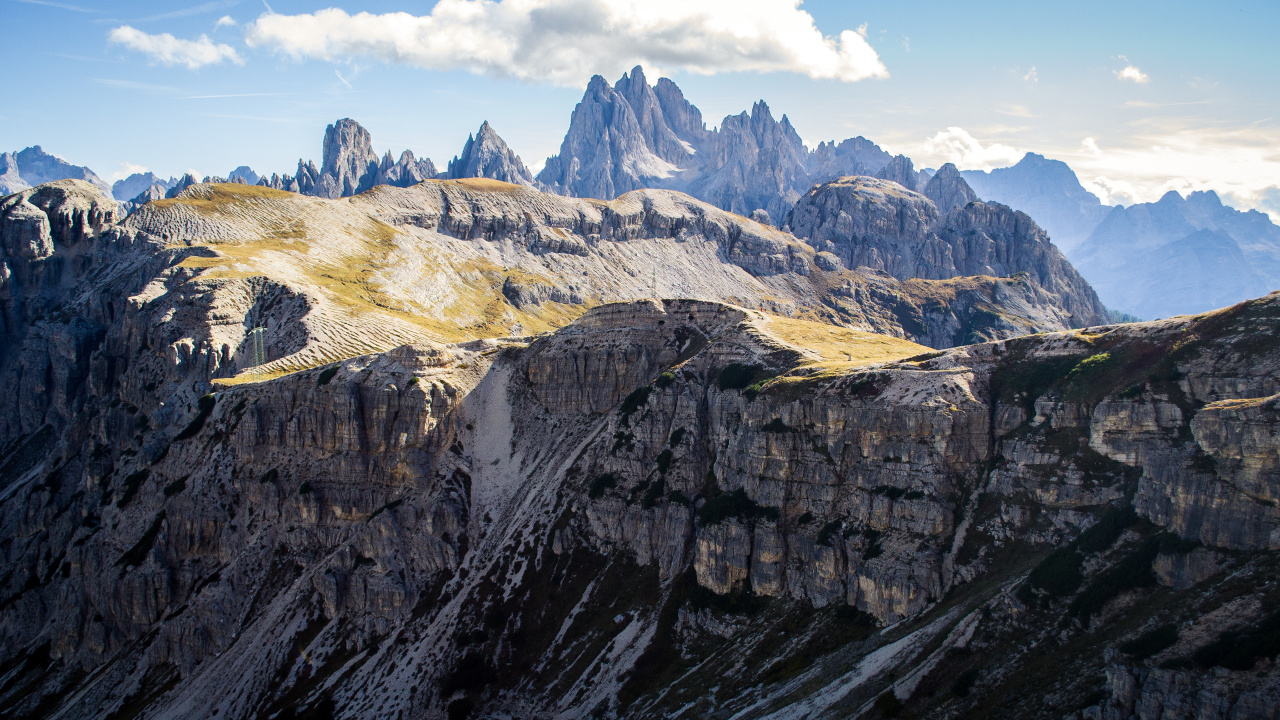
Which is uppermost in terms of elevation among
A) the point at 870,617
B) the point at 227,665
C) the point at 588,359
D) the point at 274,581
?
the point at 588,359

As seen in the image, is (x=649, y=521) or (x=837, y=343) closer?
(x=649, y=521)

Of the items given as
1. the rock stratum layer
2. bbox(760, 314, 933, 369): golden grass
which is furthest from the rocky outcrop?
bbox(760, 314, 933, 369): golden grass

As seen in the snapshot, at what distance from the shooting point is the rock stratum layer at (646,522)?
59688 mm

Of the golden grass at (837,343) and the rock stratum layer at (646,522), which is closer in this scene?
the rock stratum layer at (646,522)

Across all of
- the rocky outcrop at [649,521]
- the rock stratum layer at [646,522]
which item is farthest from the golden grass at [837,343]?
the rock stratum layer at [646,522]

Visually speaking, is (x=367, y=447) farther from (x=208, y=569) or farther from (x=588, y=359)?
(x=588, y=359)

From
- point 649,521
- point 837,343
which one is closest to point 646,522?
point 649,521

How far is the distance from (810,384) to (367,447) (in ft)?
241

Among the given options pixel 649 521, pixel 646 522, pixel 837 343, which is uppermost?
pixel 837 343

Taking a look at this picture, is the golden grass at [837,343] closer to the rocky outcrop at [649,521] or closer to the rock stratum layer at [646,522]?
the rocky outcrop at [649,521]

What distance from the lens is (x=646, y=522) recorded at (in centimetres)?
10231

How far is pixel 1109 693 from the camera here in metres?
50.3

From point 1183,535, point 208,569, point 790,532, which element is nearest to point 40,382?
point 208,569

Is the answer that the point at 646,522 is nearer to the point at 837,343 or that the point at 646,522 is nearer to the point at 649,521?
the point at 649,521
